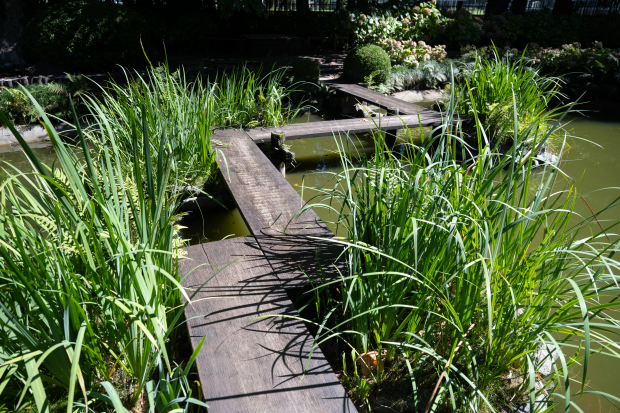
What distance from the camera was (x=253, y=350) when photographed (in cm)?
176

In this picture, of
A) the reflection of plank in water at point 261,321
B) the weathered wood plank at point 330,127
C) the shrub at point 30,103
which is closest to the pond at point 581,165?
the weathered wood plank at point 330,127

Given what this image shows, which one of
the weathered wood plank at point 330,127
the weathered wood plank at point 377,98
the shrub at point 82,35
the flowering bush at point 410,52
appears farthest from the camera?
the flowering bush at point 410,52

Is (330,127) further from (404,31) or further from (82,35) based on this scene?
(404,31)

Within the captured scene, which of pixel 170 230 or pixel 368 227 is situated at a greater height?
pixel 170 230

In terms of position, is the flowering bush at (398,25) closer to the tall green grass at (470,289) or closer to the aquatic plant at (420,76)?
the aquatic plant at (420,76)

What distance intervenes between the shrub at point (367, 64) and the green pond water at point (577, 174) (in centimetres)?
140

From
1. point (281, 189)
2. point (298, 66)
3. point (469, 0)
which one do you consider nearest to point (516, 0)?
point (298, 66)

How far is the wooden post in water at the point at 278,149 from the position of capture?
445 centimetres

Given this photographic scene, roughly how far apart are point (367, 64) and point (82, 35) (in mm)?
5099

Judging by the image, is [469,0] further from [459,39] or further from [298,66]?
[298,66]

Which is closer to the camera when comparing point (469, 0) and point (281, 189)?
point (281, 189)

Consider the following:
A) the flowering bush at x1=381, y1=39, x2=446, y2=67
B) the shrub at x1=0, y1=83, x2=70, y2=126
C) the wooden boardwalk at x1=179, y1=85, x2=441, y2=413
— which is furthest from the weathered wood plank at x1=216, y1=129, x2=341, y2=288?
the flowering bush at x1=381, y1=39, x2=446, y2=67

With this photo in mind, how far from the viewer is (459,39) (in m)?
11.0

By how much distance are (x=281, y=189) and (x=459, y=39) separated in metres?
9.62
